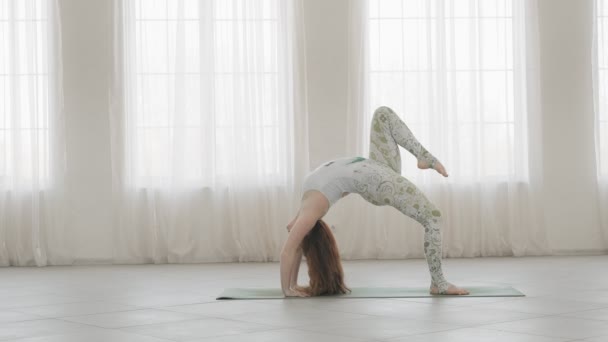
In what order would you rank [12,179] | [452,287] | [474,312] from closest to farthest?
[474,312], [452,287], [12,179]

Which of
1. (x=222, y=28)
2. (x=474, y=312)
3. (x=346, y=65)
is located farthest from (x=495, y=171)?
(x=474, y=312)

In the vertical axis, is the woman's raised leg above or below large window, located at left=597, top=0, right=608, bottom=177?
below

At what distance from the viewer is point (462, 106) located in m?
7.64

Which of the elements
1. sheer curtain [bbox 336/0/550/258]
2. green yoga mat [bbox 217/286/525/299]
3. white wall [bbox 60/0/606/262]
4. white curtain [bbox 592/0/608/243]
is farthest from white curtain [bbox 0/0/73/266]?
white curtain [bbox 592/0/608/243]

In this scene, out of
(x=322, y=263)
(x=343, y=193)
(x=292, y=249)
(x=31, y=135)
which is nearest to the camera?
(x=292, y=249)

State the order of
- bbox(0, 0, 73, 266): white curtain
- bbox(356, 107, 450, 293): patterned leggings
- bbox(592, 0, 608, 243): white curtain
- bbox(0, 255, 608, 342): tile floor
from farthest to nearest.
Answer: bbox(592, 0, 608, 243): white curtain
bbox(0, 0, 73, 266): white curtain
bbox(356, 107, 450, 293): patterned leggings
bbox(0, 255, 608, 342): tile floor

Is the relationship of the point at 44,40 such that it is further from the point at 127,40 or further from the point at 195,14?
the point at 195,14

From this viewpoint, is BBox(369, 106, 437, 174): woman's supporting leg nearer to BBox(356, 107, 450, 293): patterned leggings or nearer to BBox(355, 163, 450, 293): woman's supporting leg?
BBox(356, 107, 450, 293): patterned leggings

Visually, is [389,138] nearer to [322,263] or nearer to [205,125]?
[322,263]

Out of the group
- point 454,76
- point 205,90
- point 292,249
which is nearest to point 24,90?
point 205,90

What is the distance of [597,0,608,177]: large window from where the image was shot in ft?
25.4

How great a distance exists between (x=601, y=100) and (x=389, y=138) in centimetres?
351

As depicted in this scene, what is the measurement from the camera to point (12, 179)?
7477 millimetres

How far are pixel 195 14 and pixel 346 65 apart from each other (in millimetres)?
1366
